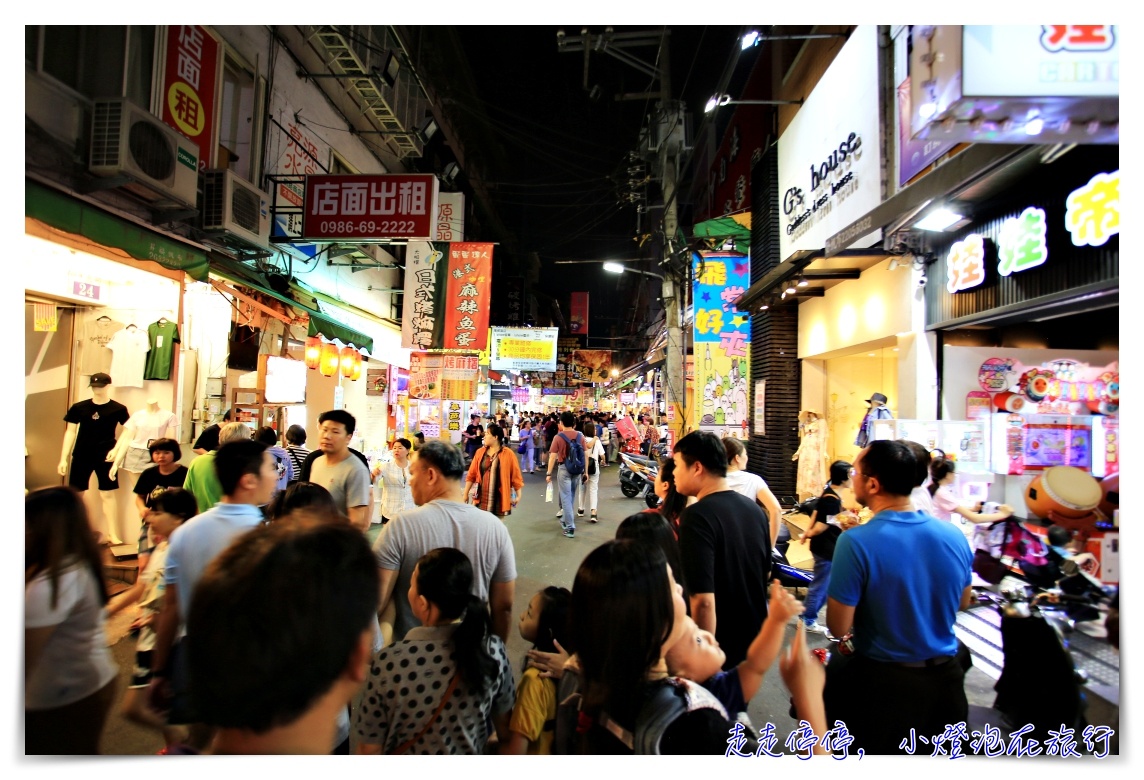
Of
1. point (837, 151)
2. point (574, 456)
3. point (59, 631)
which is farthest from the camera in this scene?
point (574, 456)

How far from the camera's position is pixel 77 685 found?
204 cm

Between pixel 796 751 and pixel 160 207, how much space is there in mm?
7139

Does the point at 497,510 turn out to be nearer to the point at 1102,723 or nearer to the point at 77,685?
the point at 77,685

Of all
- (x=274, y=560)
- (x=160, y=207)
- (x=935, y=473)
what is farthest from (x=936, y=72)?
(x=160, y=207)

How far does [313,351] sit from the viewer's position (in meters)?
7.96

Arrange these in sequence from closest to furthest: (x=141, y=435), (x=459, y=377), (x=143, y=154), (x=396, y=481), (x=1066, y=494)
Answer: (x=1066, y=494) < (x=143, y=154) < (x=141, y=435) < (x=396, y=481) < (x=459, y=377)

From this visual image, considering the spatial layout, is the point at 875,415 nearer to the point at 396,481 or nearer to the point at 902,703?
the point at 902,703

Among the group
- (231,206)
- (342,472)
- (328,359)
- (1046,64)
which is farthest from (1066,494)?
(328,359)

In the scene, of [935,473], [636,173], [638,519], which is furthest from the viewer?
[636,173]

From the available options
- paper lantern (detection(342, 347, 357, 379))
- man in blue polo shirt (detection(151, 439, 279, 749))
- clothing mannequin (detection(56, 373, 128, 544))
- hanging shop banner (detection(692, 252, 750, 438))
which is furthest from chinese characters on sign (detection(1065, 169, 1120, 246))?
paper lantern (detection(342, 347, 357, 379))

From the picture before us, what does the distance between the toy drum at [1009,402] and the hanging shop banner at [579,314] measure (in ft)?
73.4

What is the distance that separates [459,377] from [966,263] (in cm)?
888

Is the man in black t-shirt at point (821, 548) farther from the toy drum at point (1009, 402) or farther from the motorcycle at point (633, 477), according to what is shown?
the motorcycle at point (633, 477)

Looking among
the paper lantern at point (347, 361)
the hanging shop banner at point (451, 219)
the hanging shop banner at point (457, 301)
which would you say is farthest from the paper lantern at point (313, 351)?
the hanging shop banner at point (451, 219)
